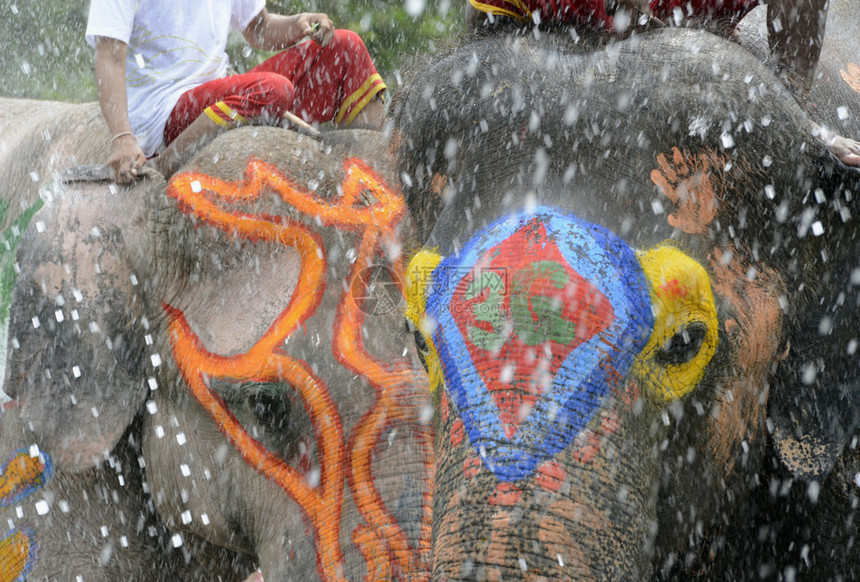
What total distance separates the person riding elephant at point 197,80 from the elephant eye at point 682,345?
5.06 ft

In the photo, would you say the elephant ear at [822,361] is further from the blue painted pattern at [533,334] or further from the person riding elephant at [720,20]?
the blue painted pattern at [533,334]

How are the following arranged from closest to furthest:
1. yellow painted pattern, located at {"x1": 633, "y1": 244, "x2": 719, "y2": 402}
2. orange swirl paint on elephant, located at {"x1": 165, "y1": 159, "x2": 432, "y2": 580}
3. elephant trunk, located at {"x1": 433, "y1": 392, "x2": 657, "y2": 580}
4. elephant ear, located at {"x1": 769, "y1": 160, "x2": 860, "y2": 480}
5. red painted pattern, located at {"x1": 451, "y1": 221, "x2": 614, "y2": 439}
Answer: elephant trunk, located at {"x1": 433, "y1": 392, "x2": 657, "y2": 580}, red painted pattern, located at {"x1": 451, "y1": 221, "x2": 614, "y2": 439}, yellow painted pattern, located at {"x1": 633, "y1": 244, "x2": 719, "y2": 402}, elephant ear, located at {"x1": 769, "y1": 160, "x2": 860, "y2": 480}, orange swirl paint on elephant, located at {"x1": 165, "y1": 159, "x2": 432, "y2": 580}

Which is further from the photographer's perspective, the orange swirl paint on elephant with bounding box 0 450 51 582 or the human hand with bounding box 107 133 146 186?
the orange swirl paint on elephant with bounding box 0 450 51 582

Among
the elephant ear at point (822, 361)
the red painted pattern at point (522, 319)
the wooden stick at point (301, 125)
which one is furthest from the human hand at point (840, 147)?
the wooden stick at point (301, 125)

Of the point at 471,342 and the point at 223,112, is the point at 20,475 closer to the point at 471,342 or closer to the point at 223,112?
the point at 223,112

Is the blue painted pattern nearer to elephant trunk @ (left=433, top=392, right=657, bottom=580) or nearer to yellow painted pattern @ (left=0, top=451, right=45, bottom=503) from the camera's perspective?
elephant trunk @ (left=433, top=392, right=657, bottom=580)

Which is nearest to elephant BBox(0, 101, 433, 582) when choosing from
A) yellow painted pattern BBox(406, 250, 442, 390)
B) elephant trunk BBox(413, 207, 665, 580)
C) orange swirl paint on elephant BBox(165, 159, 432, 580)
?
orange swirl paint on elephant BBox(165, 159, 432, 580)

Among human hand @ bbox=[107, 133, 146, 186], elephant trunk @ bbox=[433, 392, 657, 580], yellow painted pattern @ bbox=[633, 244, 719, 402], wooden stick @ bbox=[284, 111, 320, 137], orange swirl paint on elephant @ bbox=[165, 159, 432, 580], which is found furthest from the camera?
wooden stick @ bbox=[284, 111, 320, 137]

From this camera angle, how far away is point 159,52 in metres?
3.07

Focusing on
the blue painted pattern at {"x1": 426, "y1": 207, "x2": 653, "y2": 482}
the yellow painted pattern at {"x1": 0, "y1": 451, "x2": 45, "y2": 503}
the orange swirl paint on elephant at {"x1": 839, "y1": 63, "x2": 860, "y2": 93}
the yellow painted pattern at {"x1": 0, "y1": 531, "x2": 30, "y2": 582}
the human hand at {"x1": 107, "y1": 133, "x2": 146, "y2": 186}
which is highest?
the blue painted pattern at {"x1": 426, "y1": 207, "x2": 653, "y2": 482}

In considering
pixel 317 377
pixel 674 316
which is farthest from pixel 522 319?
pixel 317 377

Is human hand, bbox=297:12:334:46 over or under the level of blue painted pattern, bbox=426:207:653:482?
under

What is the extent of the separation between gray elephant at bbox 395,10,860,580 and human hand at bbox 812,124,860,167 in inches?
0.6

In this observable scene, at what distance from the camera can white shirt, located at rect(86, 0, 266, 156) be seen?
9.79ft
